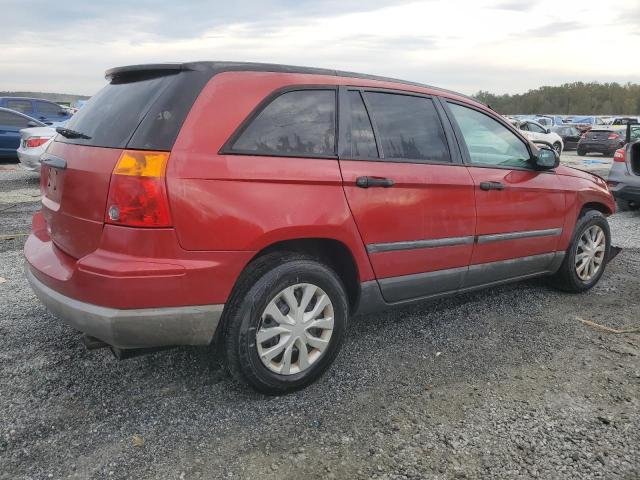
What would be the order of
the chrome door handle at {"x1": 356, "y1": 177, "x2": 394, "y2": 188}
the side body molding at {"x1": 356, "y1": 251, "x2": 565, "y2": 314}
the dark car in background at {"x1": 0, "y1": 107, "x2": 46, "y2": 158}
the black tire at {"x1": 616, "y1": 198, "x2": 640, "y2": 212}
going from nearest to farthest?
1. the chrome door handle at {"x1": 356, "y1": 177, "x2": 394, "y2": 188}
2. the side body molding at {"x1": 356, "y1": 251, "x2": 565, "y2": 314}
3. the black tire at {"x1": 616, "y1": 198, "x2": 640, "y2": 212}
4. the dark car in background at {"x1": 0, "y1": 107, "x2": 46, "y2": 158}

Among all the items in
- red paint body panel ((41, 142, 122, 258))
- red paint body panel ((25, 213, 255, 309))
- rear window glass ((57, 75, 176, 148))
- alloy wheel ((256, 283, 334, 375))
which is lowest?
alloy wheel ((256, 283, 334, 375))

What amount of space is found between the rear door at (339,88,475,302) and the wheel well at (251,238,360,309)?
13 cm

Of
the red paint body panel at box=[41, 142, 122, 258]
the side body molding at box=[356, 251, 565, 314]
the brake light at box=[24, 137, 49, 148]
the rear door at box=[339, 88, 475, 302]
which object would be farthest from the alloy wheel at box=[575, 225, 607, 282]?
the brake light at box=[24, 137, 49, 148]

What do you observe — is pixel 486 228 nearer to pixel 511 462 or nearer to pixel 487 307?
pixel 487 307

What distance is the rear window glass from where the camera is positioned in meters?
2.53

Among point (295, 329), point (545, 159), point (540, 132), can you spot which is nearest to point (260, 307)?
point (295, 329)

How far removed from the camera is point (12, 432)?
2.46m

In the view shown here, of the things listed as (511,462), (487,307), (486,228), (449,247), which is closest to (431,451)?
(511,462)

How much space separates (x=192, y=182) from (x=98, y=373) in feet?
4.47

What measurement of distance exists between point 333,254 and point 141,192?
115cm

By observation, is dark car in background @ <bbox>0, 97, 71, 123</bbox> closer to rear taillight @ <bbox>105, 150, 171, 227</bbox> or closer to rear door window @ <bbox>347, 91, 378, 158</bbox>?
rear door window @ <bbox>347, 91, 378, 158</bbox>

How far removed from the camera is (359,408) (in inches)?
108

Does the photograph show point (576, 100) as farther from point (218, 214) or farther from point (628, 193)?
point (218, 214)

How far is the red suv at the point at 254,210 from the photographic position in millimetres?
2385
